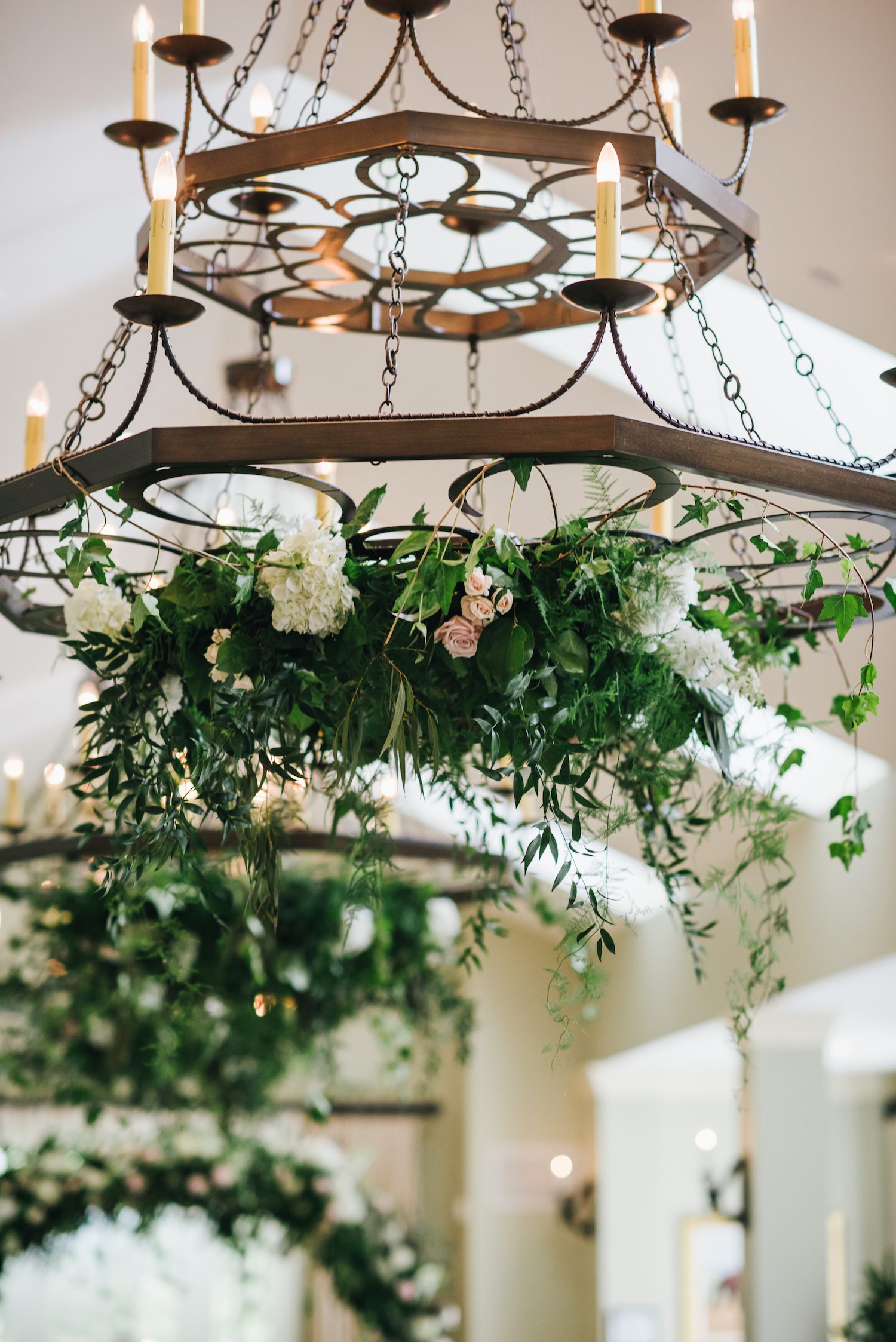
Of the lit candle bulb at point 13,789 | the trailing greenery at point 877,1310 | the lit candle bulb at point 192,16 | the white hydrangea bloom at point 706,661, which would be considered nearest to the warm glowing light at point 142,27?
the lit candle bulb at point 192,16

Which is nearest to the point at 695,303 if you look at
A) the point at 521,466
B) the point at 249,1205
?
the point at 521,466

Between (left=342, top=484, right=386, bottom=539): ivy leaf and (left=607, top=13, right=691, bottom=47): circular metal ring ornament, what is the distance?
559mm

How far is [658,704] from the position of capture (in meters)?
1.85

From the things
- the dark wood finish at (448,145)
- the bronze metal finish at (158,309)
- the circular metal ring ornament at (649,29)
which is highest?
the circular metal ring ornament at (649,29)

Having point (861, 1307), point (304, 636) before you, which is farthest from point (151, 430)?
point (861, 1307)

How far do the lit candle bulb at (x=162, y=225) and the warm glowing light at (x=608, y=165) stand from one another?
0.42 m

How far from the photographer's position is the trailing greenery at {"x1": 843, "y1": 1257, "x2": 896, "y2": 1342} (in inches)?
295

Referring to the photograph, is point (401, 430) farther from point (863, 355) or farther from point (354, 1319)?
point (354, 1319)

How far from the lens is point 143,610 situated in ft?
5.51

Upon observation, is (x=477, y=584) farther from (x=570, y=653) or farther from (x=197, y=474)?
(x=197, y=474)

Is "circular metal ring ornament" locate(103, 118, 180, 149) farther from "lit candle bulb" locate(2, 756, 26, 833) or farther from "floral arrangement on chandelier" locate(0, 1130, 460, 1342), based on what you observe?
"floral arrangement on chandelier" locate(0, 1130, 460, 1342)

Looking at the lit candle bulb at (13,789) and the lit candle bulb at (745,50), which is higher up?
the lit candle bulb at (745,50)

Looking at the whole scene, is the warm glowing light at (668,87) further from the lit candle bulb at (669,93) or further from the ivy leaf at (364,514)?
the ivy leaf at (364,514)

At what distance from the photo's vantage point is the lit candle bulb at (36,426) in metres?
2.17
